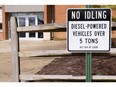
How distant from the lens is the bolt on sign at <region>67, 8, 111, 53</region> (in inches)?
187

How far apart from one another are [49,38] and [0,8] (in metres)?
5.99

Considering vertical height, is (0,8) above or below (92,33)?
above

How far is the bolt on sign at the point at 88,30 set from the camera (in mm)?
4750

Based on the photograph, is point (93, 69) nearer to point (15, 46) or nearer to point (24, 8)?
point (15, 46)

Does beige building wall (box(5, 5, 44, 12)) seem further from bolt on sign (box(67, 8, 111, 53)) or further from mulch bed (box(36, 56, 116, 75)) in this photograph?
bolt on sign (box(67, 8, 111, 53))

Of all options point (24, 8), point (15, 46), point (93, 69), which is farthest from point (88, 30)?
point (24, 8)

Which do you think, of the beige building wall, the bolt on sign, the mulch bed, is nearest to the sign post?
the bolt on sign

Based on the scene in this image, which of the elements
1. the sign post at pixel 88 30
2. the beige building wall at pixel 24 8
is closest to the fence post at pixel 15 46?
the sign post at pixel 88 30

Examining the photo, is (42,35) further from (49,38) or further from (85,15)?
(85,15)

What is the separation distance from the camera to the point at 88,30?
189 inches

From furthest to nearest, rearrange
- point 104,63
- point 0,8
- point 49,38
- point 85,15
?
point 0,8, point 49,38, point 104,63, point 85,15

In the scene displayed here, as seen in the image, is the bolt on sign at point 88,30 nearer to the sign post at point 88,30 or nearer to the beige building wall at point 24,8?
the sign post at point 88,30

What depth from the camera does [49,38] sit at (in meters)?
29.7
